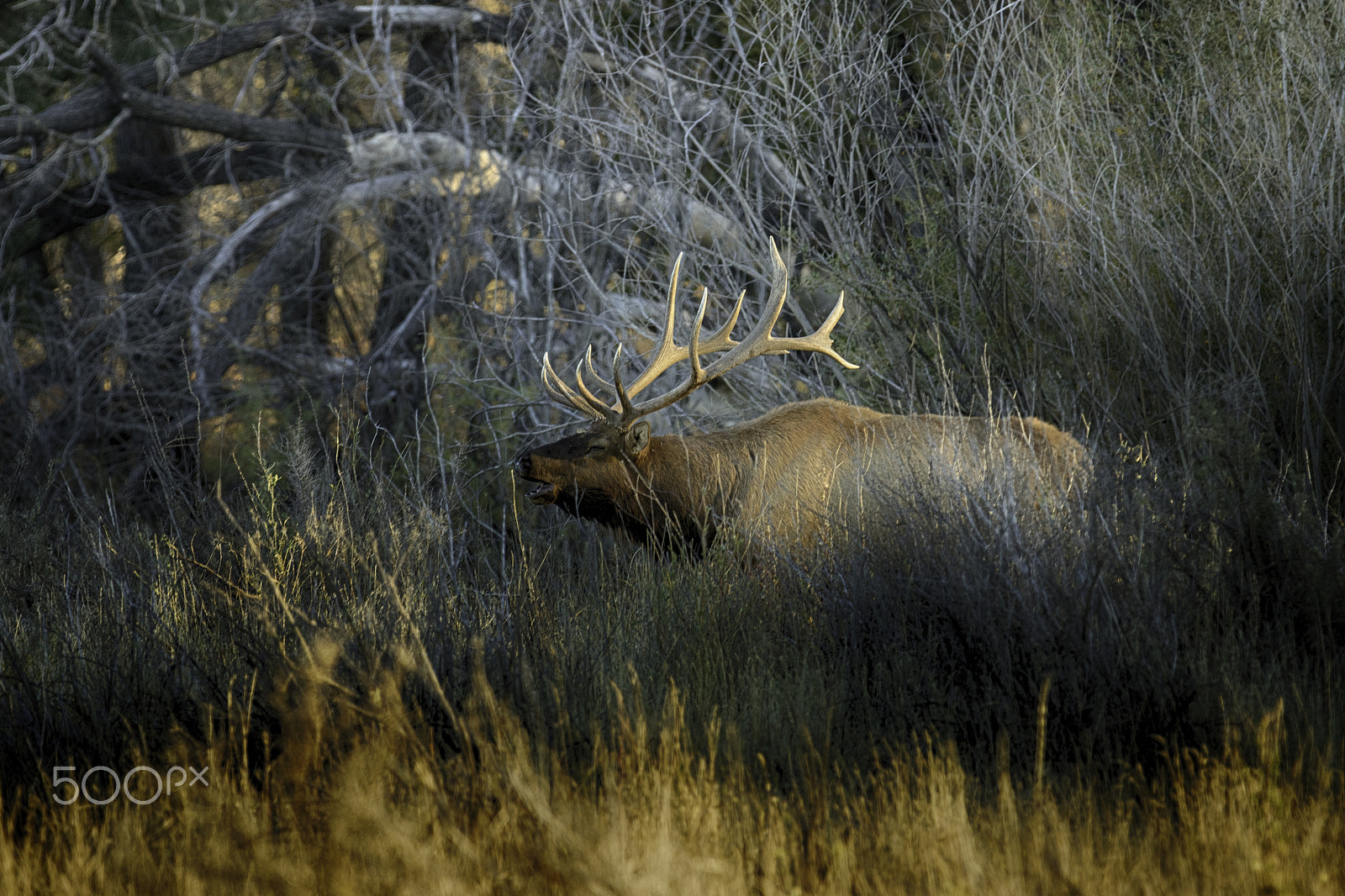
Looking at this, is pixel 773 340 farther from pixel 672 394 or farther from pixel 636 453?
pixel 636 453

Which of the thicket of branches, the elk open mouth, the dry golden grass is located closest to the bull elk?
the elk open mouth

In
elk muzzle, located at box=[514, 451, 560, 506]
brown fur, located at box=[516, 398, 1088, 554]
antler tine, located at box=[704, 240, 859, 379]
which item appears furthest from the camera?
antler tine, located at box=[704, 240, 859, 379]

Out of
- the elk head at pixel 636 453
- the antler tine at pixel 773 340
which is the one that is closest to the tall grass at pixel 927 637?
the elk head at pixel 636 453

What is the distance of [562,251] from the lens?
975cm

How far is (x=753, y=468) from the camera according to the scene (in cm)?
557

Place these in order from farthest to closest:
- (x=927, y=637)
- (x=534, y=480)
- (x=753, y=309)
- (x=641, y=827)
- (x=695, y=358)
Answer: (x=753, y=309)
(x=695, y=358)
(x=534, y=480)
(x=927, y=637)
(x=641, y=827)

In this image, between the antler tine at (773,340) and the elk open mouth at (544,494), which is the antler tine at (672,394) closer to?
the antler tine at (773,340)

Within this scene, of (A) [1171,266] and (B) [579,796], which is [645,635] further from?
(A) [1171,266]

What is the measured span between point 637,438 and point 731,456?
19.1 inches

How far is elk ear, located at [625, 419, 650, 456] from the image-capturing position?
5492 millimetres

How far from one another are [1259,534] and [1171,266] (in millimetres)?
2722

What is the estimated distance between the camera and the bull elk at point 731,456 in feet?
17.0

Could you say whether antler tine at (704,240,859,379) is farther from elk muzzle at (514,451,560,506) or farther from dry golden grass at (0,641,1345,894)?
dry golden grass at (0,641,1345,894)

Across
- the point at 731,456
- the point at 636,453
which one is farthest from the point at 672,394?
the point at 731,456
